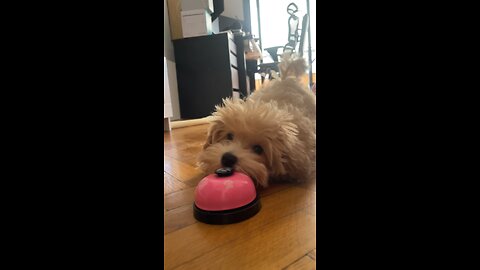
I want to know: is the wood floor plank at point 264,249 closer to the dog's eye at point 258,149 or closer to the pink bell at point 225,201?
→ the pink bell at point 225,201

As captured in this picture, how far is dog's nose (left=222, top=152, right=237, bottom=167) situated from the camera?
3.09ft

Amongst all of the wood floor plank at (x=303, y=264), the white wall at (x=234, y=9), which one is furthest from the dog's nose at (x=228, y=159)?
the white wall at (x=234, y=9)

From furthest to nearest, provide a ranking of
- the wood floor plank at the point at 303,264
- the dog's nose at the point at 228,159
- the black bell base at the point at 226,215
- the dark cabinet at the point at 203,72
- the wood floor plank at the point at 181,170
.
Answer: the dark cabinet at the point at 203,72 → the wood floor plank at the point at 181,170 → the dog's nose at the point at 228,159 → the black bell base at the point at 226,215 → the wood floor plank at the point at 303,264

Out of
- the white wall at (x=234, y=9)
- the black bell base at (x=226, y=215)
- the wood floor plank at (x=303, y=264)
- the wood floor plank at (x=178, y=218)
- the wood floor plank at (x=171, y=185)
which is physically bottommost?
the wood floor plank at (x=171, y=185)

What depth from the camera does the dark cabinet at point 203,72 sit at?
11.9ft

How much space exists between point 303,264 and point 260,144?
0.55m

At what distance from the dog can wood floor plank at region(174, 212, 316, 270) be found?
296 millimetres

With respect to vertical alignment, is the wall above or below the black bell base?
above

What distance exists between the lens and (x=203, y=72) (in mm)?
3676

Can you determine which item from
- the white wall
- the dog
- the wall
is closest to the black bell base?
the dog

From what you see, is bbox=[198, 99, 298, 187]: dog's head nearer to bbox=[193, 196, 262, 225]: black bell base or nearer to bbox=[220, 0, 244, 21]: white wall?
bbox=[193, 196, 262, 225]: black bell base
